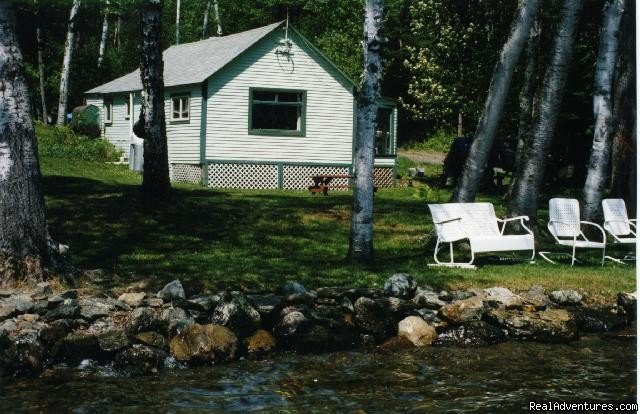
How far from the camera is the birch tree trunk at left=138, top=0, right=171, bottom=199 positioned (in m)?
16.9

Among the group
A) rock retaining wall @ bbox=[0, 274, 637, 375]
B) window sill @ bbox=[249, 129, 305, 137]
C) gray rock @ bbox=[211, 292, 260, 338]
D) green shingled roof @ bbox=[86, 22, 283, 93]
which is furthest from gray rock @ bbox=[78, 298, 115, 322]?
window sill @ bbox=[249, 129, 305, 137]

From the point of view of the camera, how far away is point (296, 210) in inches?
739

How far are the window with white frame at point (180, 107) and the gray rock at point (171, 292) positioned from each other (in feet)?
60.0

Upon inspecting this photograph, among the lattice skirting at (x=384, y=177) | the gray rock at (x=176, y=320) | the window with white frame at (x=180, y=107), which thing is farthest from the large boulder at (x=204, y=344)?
the lattice skirting at (x=384, y=177)

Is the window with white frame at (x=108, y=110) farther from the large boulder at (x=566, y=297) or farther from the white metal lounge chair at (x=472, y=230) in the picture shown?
the large boulder at (x=566, y=297)

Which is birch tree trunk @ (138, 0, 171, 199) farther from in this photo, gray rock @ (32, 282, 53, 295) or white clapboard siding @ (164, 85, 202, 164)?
white clapboard siding @ (164, 85, 202, 164)

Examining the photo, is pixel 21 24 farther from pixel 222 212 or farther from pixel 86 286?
pixel 86 286

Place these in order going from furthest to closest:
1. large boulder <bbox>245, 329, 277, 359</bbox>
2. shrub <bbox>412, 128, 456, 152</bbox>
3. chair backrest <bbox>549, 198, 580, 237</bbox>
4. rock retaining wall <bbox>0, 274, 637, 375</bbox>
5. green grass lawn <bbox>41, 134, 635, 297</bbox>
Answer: shrub <bbox>412, 128, 456, 152</bbox>
chair backrest <bbox>549, 198, 580, 237</bbox>
green grass lawn <bbox>41, 134, 635, 297</bbox>
large boulder <bbox>245, 329, 277, 359</bbox>
rock retaining wall <bbox>0, 274, 637, 375</bbox>

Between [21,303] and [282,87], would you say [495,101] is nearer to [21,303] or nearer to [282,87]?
[21,303]

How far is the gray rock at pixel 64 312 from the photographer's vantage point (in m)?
9.66

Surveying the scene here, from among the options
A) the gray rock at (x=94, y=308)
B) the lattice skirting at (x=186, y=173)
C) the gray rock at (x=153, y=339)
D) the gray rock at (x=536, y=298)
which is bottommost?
the gray rock at (x=153, y=339)

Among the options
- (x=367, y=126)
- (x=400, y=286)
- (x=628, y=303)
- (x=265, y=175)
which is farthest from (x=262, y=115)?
(x=628, y=303)

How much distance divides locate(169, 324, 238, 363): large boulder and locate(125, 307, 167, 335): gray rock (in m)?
0.33

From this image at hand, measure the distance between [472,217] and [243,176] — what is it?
14.6 metres
